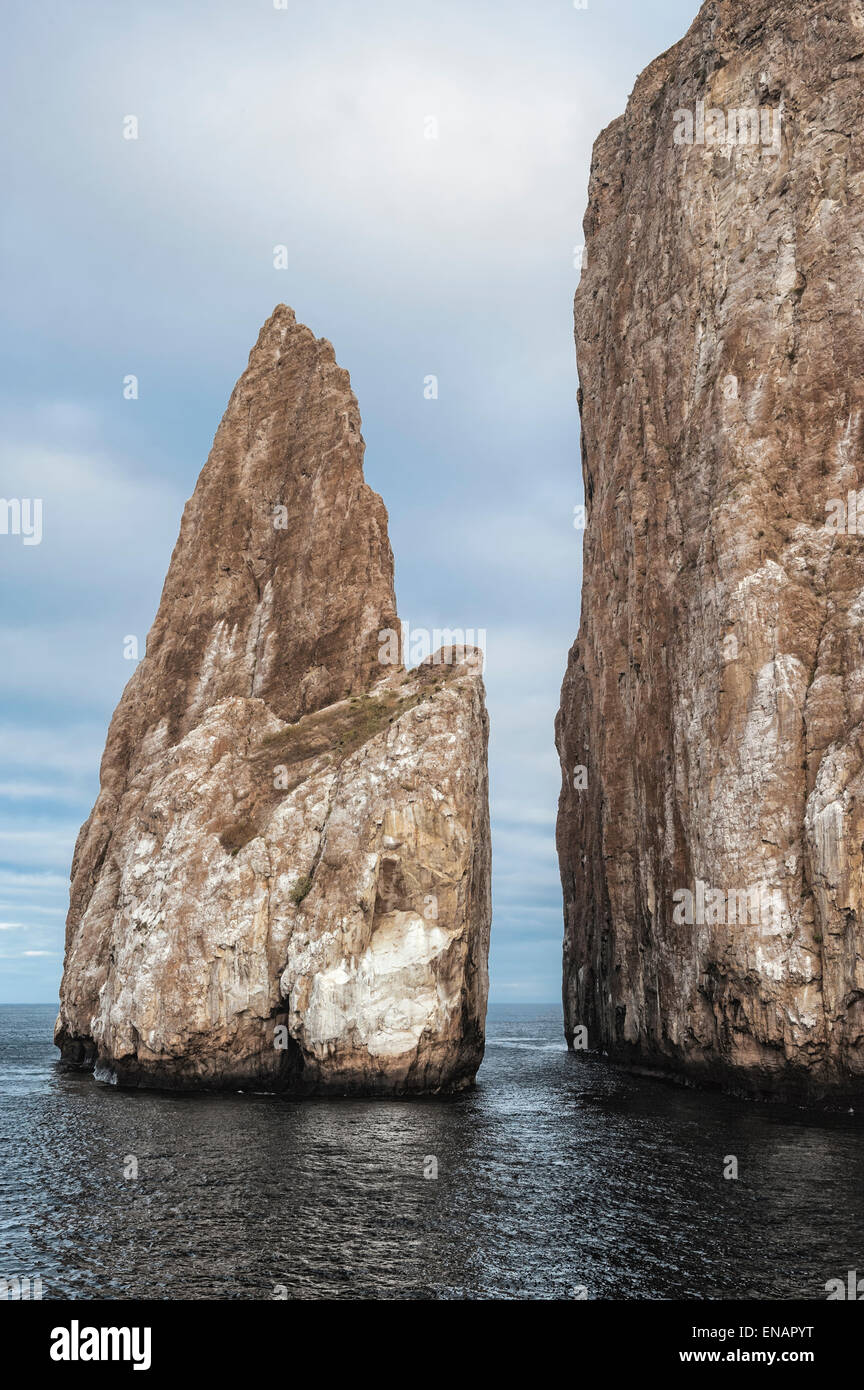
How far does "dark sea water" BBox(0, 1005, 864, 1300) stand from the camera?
65.3 feet

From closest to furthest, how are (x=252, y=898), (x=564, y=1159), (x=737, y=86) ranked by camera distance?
(x=564, y=1159) → (x=252, y=898) → (x=737, y=86)

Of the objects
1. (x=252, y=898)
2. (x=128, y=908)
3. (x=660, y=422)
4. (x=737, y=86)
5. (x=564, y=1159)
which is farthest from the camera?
(x=660, y=422)

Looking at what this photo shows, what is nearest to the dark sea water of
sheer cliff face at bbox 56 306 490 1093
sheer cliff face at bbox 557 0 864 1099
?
sheer cliff face at bbox 56 306 490 1093

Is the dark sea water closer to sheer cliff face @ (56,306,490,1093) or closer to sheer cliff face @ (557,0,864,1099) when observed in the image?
sheer cliff face @ (56,306,490,1093)

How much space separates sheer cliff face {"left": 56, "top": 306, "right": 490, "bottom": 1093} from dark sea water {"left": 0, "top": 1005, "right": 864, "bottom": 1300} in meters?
5.22

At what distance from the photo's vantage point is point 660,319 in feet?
212

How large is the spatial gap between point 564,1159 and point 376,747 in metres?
25.2

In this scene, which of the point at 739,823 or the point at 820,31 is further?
the point at 820,31

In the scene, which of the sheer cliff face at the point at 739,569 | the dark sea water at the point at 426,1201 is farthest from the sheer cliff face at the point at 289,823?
the sheer cliff face at the point at 739,569

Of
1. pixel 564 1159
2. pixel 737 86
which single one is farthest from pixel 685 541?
pixel 564 1159

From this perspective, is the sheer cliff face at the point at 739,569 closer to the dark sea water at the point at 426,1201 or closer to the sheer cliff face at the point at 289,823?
the dark sea water at the point at 426,1201

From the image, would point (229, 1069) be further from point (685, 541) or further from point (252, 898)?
point (685, 541)

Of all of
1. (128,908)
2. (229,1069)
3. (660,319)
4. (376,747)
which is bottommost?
(229,1069)

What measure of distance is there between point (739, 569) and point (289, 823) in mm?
28271
